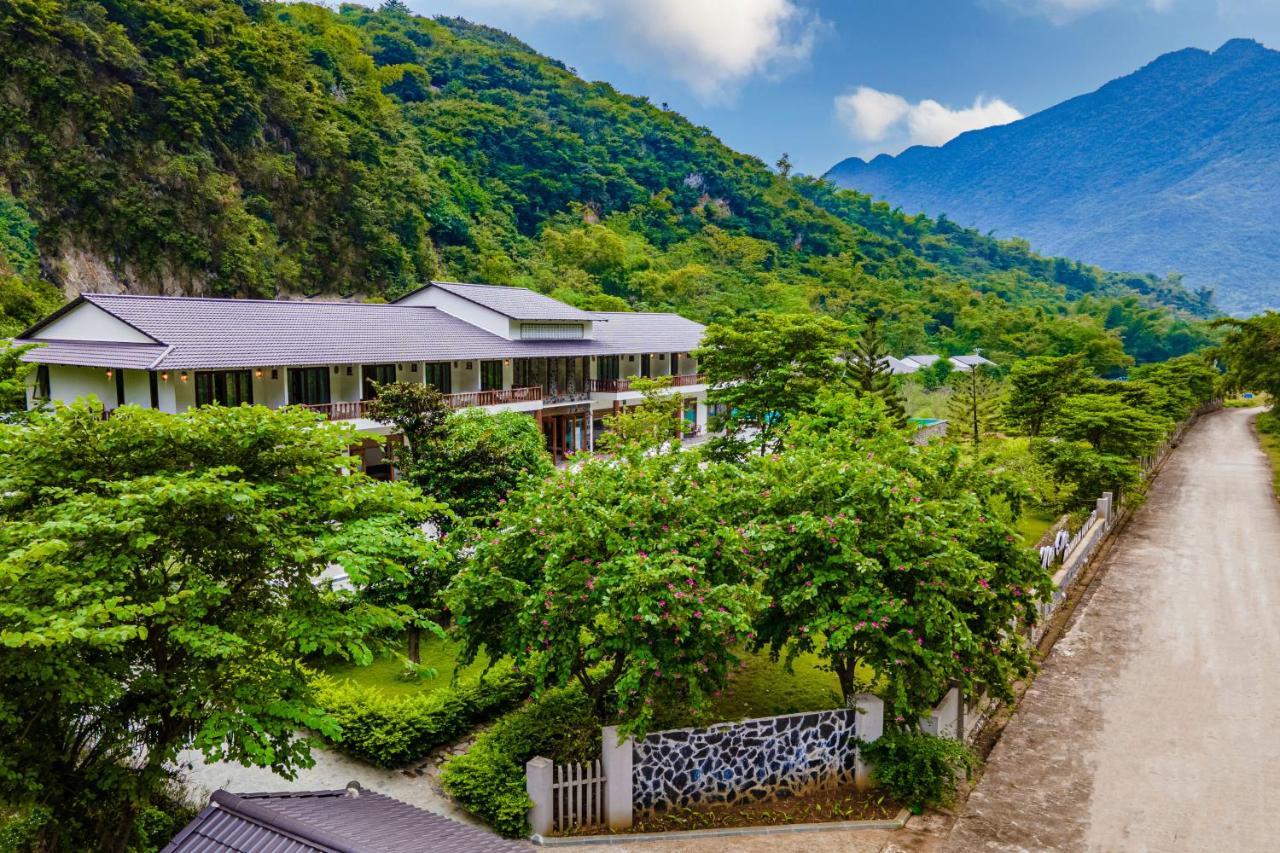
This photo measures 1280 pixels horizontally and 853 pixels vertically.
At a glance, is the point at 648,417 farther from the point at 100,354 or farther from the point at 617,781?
the point at 617,781

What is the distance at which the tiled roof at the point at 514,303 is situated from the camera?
1160 inches

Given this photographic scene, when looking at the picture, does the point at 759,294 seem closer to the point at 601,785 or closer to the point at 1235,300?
the point at 601,785

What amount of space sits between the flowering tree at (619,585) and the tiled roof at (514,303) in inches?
815

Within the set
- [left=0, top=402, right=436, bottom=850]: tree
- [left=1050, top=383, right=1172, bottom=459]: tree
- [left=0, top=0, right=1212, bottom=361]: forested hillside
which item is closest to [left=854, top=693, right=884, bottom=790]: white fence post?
[left=0, top=402, right=436, bottom=850]: tree

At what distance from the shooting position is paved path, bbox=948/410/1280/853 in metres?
8.80

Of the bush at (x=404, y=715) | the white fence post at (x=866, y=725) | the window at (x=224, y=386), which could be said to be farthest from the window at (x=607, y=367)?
the white fence post at (x=866, y=725)

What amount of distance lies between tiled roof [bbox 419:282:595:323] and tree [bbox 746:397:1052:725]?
2043 cm

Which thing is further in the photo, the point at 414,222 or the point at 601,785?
the point at 414,222

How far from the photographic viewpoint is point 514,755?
29.1 ft

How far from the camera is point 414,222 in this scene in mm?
49469

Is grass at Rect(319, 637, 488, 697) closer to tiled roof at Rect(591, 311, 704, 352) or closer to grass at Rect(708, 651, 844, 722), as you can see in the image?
grass at Rect(708, 651, 844, 722)

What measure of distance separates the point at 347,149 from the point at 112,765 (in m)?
46.8

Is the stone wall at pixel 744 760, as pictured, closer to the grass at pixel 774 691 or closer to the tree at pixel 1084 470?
the grass at pixel 774 691

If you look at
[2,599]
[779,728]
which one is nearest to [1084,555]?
[779,728]
